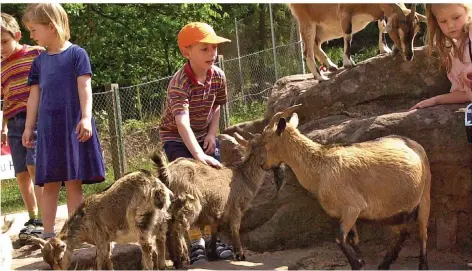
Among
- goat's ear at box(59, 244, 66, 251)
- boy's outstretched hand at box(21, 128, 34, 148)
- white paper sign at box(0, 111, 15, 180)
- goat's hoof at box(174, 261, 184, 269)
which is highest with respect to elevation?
boy's outstretched hand at box(21, 128, 34, 148)

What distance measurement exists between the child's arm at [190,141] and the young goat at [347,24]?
1571 millimetres

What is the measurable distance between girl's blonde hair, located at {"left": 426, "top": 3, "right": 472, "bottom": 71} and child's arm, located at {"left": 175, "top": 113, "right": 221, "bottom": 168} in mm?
1674

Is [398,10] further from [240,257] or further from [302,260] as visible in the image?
[240,257]

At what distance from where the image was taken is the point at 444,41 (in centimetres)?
509

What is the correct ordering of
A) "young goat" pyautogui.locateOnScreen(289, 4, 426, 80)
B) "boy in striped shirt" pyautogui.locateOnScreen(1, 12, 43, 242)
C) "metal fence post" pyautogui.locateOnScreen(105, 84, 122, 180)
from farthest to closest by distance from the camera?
"metal fence post" pyautogui.locateOnScreen(105, 84, 122, 180), "boy in striped shirt" pyautogui.locateOnScreen(1, 12, 43, 242), "young goat" pyautogui.locateOnScreen(289, 4, 426, 80)

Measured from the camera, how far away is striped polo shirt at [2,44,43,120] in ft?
21.2

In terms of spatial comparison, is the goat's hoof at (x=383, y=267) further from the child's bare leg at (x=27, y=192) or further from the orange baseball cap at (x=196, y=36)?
the child's bare leg at (x=27, y=192)

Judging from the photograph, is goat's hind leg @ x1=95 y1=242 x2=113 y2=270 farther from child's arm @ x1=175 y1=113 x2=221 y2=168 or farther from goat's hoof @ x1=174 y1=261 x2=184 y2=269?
child's arm @ x1=175 y1=113 x2=221 y2=168

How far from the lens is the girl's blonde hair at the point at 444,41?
4.97m

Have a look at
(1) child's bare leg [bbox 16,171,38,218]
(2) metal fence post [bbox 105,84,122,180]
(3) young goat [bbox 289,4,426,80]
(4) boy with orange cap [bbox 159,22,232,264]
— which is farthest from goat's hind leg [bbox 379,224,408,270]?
(2) metal fence post [bbox 105,84,122,180]

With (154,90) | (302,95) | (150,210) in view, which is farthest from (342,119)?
(154,90)

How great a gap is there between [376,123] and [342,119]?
53 cm

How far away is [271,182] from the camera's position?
5.93 metres

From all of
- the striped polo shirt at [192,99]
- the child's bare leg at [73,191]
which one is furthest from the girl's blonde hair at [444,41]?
the child's bare leg at [73,191]
